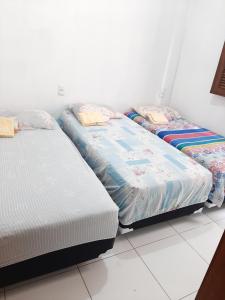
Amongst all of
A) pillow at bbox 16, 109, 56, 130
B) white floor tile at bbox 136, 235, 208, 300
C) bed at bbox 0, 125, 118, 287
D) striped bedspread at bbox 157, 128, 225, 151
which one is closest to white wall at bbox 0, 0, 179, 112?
pillow at bbox 16, 109, 56, 130

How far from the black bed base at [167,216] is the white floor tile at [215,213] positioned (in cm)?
28

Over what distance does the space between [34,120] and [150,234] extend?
1638 millimetres

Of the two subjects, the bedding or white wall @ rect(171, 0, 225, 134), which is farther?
white wall @ rect(171, 0, 225, 134)

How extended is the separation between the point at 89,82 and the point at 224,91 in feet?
5.71

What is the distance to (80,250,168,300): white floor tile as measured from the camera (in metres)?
1.54

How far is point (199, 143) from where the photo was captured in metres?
2.84

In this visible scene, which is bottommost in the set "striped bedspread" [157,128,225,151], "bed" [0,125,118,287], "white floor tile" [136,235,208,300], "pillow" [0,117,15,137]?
"white floor tile" [136,235,208,300]

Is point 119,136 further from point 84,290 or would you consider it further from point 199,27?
point 199,27

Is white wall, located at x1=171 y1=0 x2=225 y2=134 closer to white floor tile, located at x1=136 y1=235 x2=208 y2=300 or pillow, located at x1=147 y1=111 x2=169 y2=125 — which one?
pillow, located at x1=147 y1=111 x2=169 y2=125

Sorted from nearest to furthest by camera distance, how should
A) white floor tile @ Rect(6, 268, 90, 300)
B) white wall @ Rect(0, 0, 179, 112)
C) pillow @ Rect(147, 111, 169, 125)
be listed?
white floor tile @ Rect(6, 268, 90, 300) → white wall @ Rect(0, 0, 179, 112) → pillow @ Rect(147, 111, 169, 125)

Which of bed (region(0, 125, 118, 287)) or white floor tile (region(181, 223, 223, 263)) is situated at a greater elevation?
bed (region(0, 125, 118, 287))

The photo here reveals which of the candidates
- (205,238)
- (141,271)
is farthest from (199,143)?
(141,271)

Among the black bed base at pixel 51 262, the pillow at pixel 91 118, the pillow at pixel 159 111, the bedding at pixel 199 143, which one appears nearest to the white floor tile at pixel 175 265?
the black bed base at pixel 51 262

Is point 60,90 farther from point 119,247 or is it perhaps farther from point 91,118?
point 119,247
